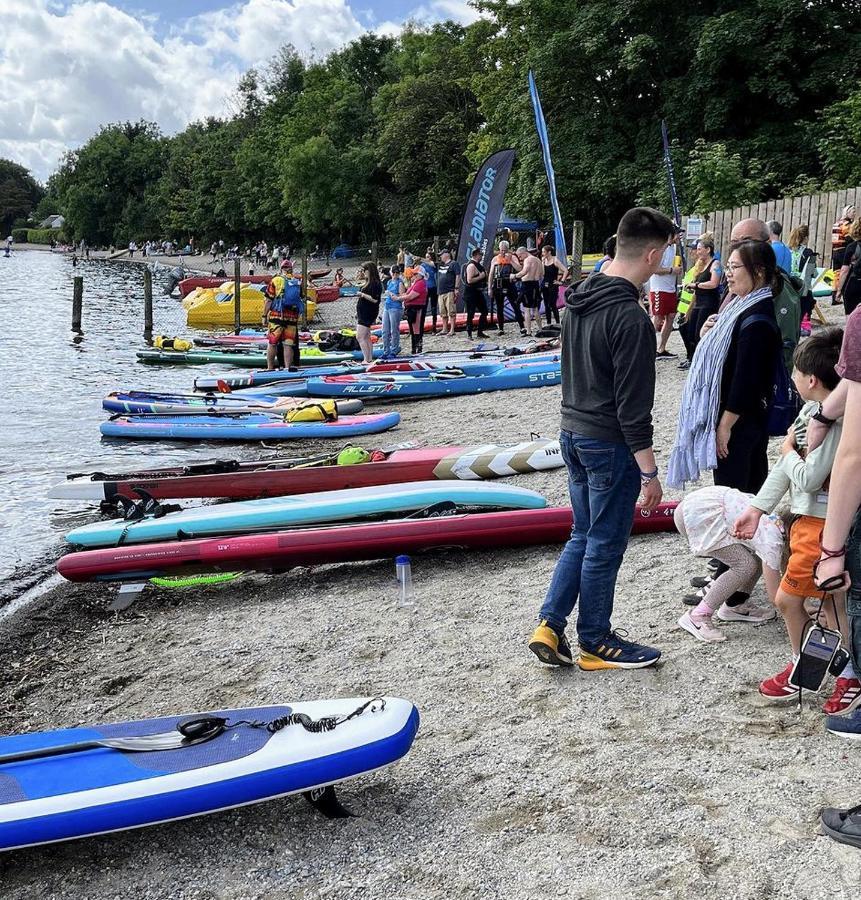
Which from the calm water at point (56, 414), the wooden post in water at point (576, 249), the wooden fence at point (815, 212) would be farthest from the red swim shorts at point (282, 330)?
the wooden fence at point (815, 212)

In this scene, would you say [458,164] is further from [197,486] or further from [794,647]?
[794,647]

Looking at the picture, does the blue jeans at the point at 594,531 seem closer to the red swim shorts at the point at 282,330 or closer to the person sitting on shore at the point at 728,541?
the person sitting on shore at the point at 728,541

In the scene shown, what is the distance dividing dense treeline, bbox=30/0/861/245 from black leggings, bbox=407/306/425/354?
7315mm

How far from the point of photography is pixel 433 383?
1219cm

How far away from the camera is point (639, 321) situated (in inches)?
122

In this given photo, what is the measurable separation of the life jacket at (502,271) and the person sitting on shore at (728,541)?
494 inches

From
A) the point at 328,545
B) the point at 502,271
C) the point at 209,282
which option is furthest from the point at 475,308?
the point at 209,282

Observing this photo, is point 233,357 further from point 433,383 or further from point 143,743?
point 143,743

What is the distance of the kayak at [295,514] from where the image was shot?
607 centimetres

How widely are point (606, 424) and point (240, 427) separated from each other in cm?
794

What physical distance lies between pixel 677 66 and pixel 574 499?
2634 centimetres

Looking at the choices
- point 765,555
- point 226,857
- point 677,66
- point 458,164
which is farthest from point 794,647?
point 458,164

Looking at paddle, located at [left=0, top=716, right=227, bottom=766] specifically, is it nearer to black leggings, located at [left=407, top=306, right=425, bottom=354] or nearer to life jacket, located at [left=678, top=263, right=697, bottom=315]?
life jacket, located at [left=678, top=263, right=697, bottom=315]

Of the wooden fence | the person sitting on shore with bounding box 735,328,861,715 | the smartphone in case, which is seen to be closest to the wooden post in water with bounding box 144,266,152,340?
the wooden fence
